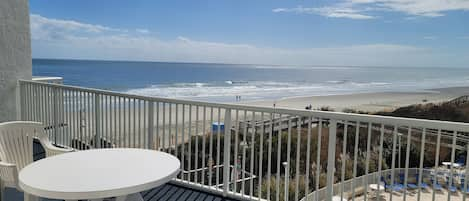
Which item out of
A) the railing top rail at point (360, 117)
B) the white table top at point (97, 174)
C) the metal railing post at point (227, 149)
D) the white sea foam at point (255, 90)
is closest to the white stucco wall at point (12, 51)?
the railing top rail at point (360, 117)

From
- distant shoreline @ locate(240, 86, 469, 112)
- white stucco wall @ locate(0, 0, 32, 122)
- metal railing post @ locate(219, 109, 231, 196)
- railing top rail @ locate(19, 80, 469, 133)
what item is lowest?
distant shoreline @ locate(240, 86, 469, 112)

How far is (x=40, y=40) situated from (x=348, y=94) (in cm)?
3012

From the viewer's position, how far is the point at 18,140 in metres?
2.87

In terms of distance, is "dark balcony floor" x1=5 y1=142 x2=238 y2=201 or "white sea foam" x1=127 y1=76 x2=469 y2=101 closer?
"dark balcony floor" x1=5 y1=142 x2=238 y2=201

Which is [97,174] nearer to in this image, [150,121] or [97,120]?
[150,121]

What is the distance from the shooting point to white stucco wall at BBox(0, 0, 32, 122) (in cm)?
495

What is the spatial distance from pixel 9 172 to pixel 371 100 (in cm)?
2370

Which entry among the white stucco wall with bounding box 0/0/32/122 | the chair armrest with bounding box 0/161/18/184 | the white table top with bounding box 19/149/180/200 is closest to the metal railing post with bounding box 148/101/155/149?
the white table top with bounding box 19/149/180/200

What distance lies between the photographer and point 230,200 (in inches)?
133

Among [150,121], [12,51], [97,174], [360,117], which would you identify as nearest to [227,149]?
[150,121]

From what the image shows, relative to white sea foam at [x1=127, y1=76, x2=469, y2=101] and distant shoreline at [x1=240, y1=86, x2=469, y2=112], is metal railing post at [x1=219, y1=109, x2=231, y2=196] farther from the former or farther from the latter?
white sea foam at [x1=127, y1=76, x2=469, y2=101]

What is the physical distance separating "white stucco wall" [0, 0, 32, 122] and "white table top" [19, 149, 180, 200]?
3.52 m

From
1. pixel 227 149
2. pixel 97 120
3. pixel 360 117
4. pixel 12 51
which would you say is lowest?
pixel 227 149

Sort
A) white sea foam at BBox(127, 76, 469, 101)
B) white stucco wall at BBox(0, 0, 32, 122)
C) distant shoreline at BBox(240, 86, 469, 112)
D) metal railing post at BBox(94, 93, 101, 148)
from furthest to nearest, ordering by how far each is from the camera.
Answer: white sea foam at BBox(127, 76, 469, 101) < distant shoreline at BBox(240, 86, 469, 112) < white stucco wall at BBox(0, 0, 32, 122) < metal railing post at BBox(94, 93, 101, 148)
